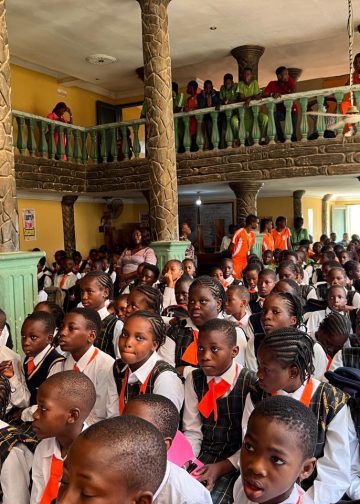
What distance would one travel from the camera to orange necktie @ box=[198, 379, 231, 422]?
2113mm

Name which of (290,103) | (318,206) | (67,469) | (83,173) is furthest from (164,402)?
(318,206)

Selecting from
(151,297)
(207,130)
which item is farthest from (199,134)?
(151,297)

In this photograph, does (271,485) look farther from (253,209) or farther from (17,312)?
(253,209)

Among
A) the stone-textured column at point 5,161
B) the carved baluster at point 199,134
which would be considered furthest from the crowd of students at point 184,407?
the carved baluster at point 199,134

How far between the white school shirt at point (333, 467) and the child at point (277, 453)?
38cm

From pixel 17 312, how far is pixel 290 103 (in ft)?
16.2

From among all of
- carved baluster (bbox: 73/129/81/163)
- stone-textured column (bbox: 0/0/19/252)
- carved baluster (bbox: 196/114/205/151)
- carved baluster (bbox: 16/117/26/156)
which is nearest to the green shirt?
carved baluster (bbox: 196/114/205/151)

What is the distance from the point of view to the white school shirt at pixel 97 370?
244 centimetres

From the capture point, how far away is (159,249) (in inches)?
233

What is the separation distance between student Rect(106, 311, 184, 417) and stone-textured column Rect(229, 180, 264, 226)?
5.75 m

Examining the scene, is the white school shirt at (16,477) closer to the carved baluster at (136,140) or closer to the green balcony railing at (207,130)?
the green balcony railing at (207,130)

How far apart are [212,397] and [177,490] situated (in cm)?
70

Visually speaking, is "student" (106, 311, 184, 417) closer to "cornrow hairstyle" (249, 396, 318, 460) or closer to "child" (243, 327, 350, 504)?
"child" (243, 327, 350, 504)

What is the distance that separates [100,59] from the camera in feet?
29.8
